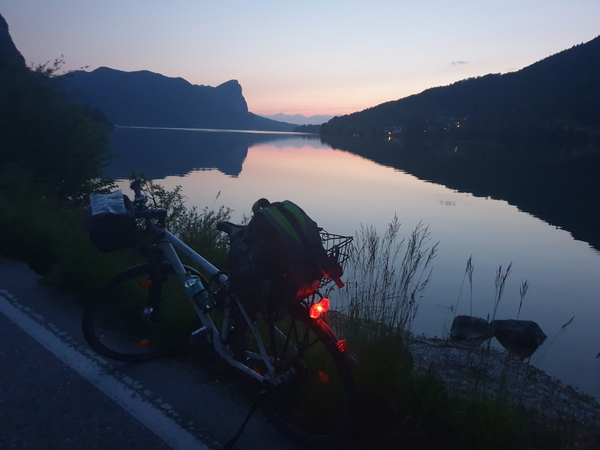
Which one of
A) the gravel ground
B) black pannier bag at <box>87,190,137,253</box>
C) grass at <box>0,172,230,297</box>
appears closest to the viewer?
black pannier bag at <box>87,190,137,253</box>

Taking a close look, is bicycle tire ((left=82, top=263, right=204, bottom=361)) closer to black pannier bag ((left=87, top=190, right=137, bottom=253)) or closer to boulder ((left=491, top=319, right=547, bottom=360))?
black pannier bag ((left=87, top=190, right=137, bottom=253))

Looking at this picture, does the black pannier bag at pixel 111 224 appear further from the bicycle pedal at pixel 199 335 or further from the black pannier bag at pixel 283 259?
the black pannier bag at pixel 283 259

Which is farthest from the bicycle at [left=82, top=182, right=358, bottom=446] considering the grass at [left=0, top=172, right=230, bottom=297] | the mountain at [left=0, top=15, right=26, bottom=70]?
the mountain at [left=0, top=15, right=26, bottom=70]

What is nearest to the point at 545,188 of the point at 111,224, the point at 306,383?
the point at 306,383

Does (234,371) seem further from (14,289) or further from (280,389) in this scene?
(14,289)

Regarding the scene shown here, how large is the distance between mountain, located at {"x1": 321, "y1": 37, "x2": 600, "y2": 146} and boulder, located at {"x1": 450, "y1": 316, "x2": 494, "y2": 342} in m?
87.1

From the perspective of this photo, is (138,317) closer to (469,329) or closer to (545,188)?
(469,329)

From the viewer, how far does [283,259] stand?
96.0 inches

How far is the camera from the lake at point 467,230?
8.70 metres

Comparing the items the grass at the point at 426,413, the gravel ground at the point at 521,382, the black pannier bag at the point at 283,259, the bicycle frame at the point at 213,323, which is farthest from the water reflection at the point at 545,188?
the black pannier bag at the point at 283,259

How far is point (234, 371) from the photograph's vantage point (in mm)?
3463

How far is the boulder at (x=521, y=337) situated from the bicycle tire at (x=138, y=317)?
6.42 m

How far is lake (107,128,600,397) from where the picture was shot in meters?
8.70

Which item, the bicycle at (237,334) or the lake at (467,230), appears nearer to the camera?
the bicycle at (237,334)
